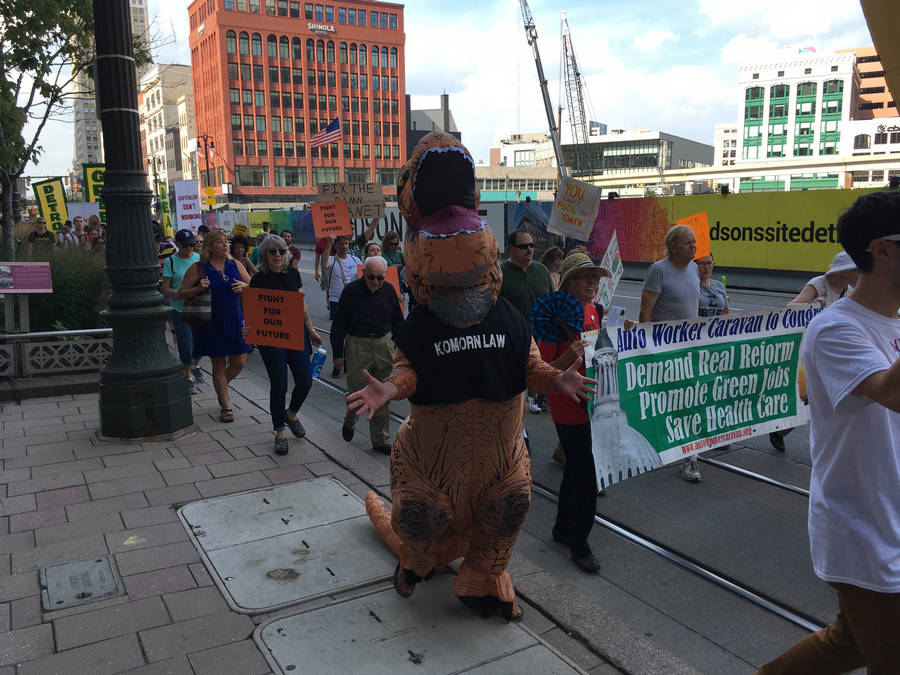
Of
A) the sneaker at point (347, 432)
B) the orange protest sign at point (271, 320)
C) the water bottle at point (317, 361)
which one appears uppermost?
the orange protest sign at point (271, 320)

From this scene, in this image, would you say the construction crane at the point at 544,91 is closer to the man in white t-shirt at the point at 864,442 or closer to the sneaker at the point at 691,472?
the sneaker at the point at 691,472

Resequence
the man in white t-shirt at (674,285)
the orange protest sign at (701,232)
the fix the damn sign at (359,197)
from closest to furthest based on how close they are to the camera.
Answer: the man in white t-shirt at (674,285) → the orange protest sign at (701,232) → the fix the damn sign at (359,197)

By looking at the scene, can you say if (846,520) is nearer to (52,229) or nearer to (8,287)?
(8,287)

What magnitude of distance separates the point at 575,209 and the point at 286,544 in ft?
18.7

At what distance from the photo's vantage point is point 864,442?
7.12 feet

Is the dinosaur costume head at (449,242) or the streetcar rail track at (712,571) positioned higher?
the dinosaur costume head at (449,242)

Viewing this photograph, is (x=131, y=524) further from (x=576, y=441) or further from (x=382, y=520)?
(x=576, y=441)

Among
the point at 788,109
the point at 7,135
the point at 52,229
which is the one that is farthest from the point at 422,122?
the point at 7,135

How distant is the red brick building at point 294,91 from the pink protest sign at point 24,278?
89486 mm

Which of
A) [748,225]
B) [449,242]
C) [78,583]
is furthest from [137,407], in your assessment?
[748,225]

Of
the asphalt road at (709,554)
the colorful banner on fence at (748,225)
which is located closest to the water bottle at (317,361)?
the asphalt road at (709,554)

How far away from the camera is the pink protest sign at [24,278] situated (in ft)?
25.9

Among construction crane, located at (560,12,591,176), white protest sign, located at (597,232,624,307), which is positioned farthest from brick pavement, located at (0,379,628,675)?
construction crane, located at (560,12,591,176)

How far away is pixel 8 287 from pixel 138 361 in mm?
2904
